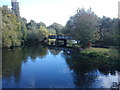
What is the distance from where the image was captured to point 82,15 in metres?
27.7

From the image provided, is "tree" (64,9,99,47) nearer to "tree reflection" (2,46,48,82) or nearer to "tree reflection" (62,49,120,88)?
"tree reflection" (62,49,120,88)

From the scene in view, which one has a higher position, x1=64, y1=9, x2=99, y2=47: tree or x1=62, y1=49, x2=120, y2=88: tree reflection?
x1=64, y1=9, x2=99, y2=47: tree

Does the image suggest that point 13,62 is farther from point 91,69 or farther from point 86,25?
point 86,25

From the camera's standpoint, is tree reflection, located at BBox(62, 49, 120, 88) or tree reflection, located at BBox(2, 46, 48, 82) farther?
tree reflection, located at BBox(2, 46, 48, 82)

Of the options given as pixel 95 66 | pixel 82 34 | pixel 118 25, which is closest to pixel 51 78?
pixel 95 66

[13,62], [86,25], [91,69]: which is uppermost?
[86,25]

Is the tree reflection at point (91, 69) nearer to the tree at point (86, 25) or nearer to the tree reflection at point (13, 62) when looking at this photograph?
the tree reflection at point (13, 62)

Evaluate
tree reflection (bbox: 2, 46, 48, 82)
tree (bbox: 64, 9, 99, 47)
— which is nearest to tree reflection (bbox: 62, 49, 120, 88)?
tree reflection (bbox: 2, 46, 48, 82)

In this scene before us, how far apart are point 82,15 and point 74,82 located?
58.9ft

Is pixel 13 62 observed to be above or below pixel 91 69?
above

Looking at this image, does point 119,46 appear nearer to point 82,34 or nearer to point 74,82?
point 82,34

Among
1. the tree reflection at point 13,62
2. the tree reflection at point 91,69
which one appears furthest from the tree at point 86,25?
the tree reflection at point 13,62

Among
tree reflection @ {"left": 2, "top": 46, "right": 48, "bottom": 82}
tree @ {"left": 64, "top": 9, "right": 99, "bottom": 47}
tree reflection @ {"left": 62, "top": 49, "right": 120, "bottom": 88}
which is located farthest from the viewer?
tree @ {"left": 64, "top": 9, "right": 99, "bottom": 47}

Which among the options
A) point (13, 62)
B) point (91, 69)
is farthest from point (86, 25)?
point (13, 62)
